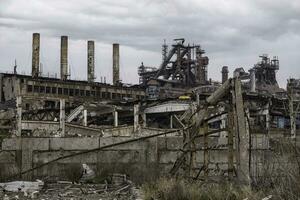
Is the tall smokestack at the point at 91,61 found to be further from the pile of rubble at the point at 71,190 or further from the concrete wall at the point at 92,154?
the pile of rubble at the point at 71,190

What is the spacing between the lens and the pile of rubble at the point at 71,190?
11.2m

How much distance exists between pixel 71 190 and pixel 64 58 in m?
52.3

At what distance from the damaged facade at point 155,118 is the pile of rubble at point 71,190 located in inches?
41.7

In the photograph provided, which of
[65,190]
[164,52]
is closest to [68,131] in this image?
[65,190]

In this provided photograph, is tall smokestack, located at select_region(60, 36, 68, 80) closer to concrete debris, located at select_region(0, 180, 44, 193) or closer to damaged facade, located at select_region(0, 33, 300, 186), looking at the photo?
damaged facade, located at select_region(0, 33, 300, 186)

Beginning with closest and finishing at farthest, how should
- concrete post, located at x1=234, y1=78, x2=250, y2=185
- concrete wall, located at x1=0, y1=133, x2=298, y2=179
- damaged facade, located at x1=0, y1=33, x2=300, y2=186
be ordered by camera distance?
concrete post, located at x1=234, y1=78, x2=250, y2=185 < damaged facade, located at x1=0, y1=33, x2=300, y2=186 < concrete wall, located at x1=0, y1=133, x2=298, y2=179

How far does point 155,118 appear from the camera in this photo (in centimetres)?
3375

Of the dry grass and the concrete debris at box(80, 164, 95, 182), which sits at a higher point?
the dry grass

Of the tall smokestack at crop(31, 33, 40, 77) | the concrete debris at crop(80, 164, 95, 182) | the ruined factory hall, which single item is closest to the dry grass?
the ruined factory hall

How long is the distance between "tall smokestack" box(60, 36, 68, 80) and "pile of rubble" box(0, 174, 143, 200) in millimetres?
50273

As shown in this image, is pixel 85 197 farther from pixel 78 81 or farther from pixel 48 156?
pixel 78 81

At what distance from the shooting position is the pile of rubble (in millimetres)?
11234

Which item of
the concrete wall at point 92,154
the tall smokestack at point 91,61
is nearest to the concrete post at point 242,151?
the concrete wall at point 92,154

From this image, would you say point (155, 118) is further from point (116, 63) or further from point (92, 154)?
Result: point (116, 63)
